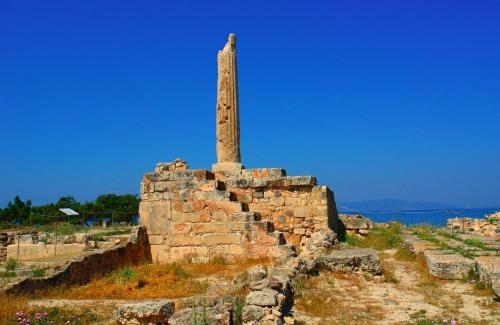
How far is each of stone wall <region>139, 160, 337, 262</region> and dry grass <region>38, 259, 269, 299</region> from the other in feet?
1.54

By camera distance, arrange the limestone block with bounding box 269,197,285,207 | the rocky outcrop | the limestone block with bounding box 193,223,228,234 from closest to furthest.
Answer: the limestone block with bounding box 193,223,228,234
the limestone block with bounding box 269,197,285,207
the rocky outcrop

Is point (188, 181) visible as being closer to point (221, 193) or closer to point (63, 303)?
point (221, 193)

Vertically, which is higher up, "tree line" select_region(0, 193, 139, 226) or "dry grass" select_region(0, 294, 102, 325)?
"tree line" select_region(0, 193, 139, 226)

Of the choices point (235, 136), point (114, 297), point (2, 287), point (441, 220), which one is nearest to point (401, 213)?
point (441, 220)

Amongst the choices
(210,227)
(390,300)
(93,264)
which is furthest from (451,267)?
(93,264)

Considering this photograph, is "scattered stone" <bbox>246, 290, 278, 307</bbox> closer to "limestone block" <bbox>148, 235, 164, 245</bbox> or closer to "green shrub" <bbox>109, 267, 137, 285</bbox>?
"green shrub" <bbox>109, 267, 137, 285</bbox>

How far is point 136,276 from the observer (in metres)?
9.49

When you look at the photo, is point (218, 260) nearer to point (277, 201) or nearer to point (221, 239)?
point (221, 239)

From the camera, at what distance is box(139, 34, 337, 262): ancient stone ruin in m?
10.8

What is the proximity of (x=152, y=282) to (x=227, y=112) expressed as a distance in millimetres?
6811

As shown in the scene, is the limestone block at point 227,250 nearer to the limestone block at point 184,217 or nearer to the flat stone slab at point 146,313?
the limestone block at point 184,217

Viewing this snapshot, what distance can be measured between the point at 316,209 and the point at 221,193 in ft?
7.68

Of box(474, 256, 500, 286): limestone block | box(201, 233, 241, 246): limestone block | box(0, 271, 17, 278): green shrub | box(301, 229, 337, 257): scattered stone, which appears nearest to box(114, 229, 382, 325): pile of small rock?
box(301, 229, 337, 257): scattered stone

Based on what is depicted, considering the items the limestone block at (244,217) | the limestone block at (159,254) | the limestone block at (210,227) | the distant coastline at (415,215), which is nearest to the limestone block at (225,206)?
the limestone block at (244,217)
